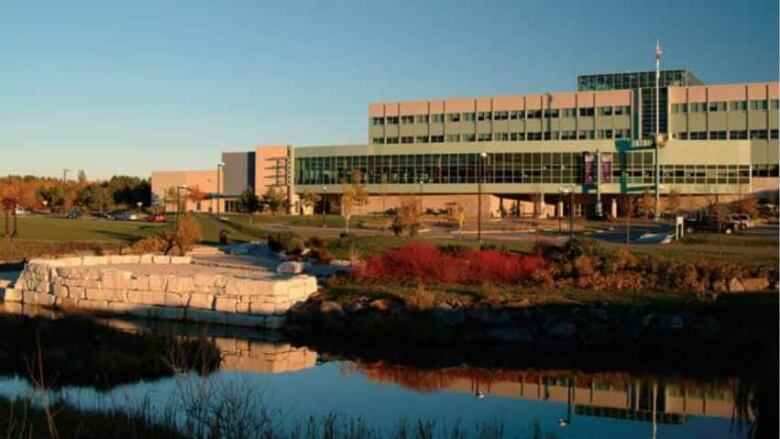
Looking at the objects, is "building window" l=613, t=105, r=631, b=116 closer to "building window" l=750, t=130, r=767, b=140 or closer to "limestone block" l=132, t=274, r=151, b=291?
"building window" l=750, t=130, r=767, b=140

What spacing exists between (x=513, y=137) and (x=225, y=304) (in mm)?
78463

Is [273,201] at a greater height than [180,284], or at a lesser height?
greater

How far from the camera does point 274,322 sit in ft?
73.2

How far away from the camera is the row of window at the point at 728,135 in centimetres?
8838

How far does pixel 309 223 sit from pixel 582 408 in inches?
2297

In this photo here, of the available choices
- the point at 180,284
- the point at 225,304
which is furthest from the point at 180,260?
A: the point at 225,304

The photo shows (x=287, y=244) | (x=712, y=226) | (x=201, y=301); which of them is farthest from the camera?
(x=712, y=226)

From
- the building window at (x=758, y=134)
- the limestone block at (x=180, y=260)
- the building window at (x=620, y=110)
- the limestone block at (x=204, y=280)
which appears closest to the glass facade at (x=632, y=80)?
the building window at (x=620, y=110)

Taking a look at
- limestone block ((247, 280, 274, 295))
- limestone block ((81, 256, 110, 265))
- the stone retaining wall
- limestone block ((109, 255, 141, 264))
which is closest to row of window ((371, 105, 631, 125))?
limestone block ((109, 255, 141, 264))

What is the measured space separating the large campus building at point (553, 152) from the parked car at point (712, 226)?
29315 millimetres

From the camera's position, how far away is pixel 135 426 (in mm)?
9664

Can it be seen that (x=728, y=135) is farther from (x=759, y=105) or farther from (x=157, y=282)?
(x=157, y=282)

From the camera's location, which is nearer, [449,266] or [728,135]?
[449,266]

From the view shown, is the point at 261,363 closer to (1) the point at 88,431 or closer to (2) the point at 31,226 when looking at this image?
(1) the point at 88,431
